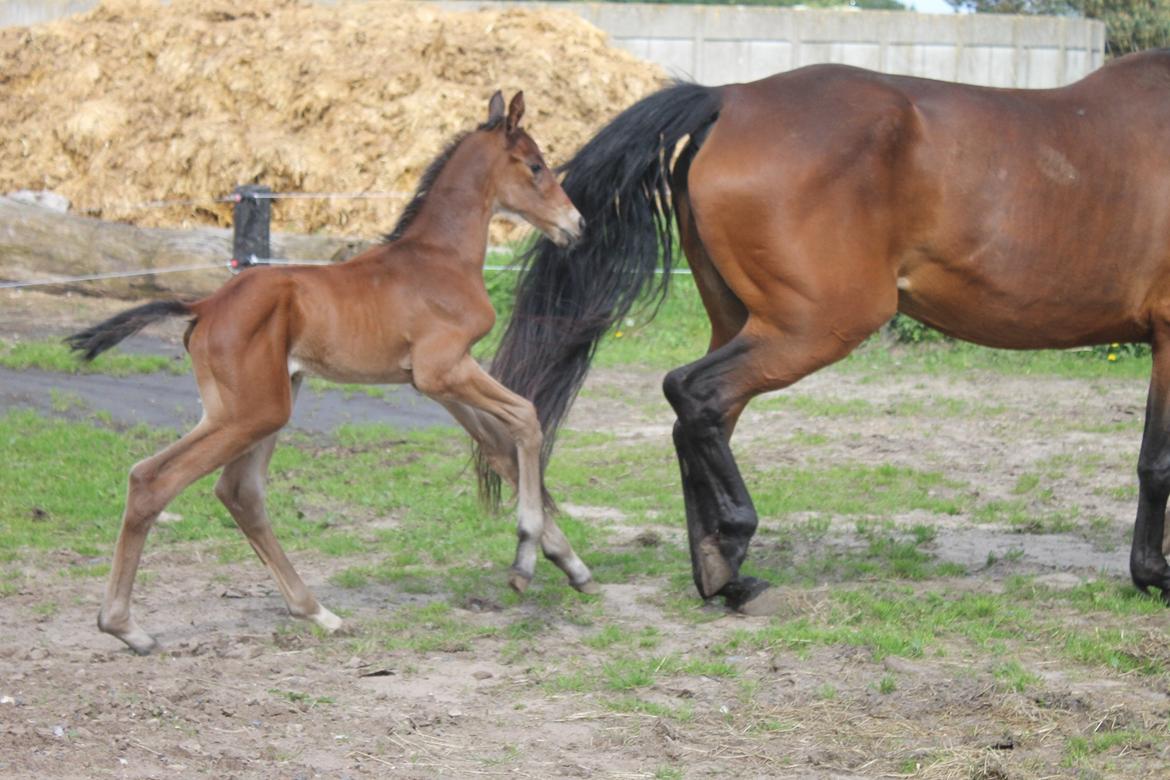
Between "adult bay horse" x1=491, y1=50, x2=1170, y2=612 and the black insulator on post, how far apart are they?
162 inches

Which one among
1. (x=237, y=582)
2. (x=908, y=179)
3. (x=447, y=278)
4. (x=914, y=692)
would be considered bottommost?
(x=237, y=582)

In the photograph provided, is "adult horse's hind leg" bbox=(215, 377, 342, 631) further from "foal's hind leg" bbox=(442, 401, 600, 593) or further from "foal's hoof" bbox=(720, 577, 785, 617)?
"foal's hoof" bbox=(720, 577, 785, 617)

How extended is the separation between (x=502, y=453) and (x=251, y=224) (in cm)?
460

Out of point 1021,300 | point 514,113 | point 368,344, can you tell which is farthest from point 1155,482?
point 368,344

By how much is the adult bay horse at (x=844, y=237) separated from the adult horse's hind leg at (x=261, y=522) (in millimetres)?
1086

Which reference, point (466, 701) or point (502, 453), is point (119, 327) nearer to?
point (502, 453)

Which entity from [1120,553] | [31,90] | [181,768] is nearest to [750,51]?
[31,90]

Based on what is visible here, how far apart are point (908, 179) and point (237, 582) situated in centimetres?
310

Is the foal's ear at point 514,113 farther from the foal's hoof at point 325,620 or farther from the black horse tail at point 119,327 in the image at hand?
the foal's hoof at point 325,620

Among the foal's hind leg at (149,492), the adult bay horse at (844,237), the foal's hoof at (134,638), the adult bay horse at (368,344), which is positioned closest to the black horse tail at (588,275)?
the adult bay horse at (844,237)

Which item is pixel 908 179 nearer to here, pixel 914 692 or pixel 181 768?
pixel 914 692

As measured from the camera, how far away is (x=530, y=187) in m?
5.29

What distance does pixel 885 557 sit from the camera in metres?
6.00

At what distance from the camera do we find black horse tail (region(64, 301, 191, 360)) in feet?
15.5
